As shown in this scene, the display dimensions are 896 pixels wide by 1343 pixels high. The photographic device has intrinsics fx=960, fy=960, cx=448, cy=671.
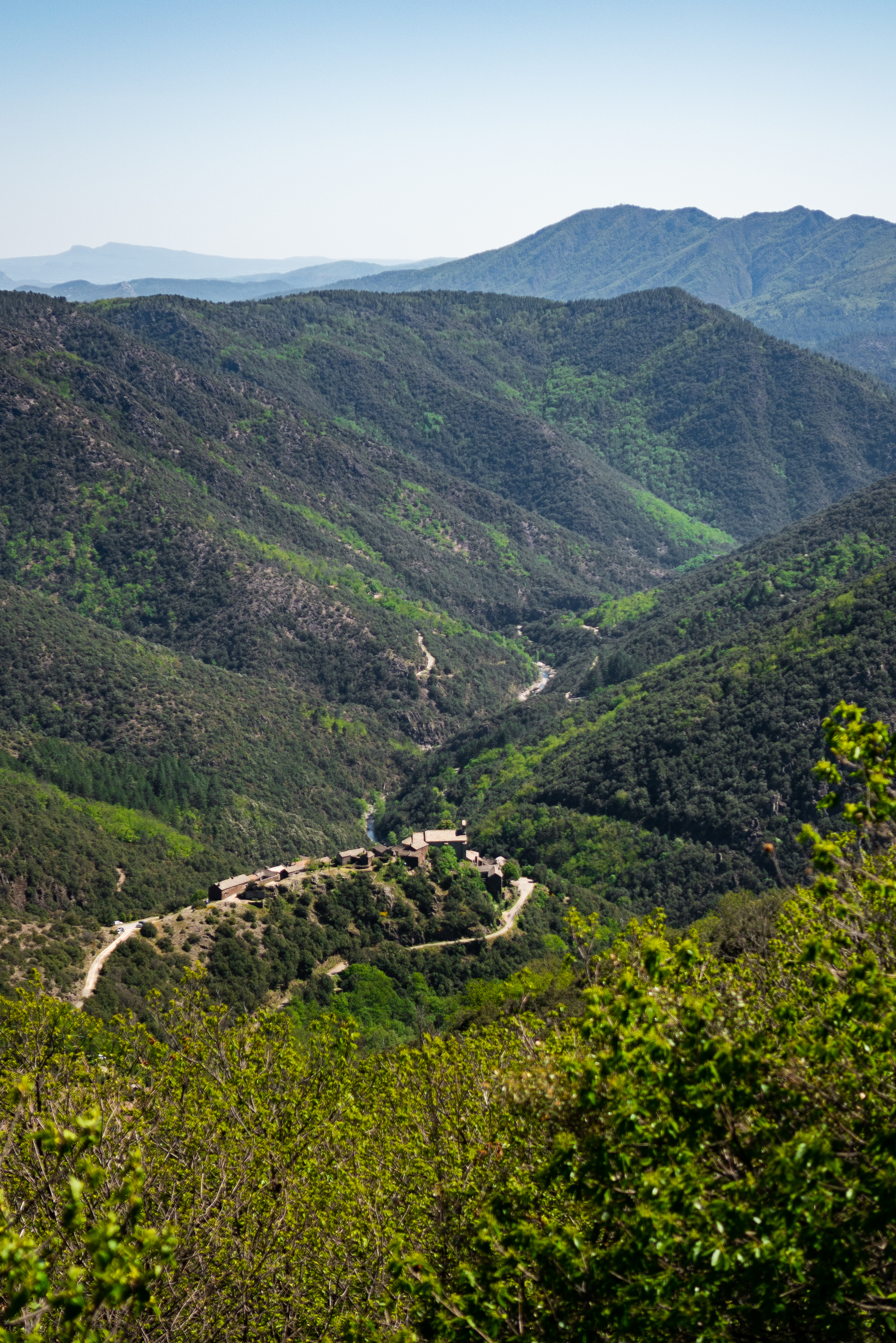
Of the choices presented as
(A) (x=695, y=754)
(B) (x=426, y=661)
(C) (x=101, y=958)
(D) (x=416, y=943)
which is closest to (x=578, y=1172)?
(C) (x=101, y=958)

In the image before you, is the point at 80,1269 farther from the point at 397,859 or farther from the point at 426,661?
the point at 426,661

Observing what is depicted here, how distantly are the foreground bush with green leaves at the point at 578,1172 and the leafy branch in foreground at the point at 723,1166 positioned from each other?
45 millimetres

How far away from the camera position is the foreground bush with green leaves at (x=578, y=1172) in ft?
34.7

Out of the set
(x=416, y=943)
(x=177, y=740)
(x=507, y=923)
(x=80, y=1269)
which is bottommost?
(x=507, y=923)

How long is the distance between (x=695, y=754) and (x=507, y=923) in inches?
1518

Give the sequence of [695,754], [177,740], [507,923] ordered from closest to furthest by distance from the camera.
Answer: [507,923], [695,754], [177,740]

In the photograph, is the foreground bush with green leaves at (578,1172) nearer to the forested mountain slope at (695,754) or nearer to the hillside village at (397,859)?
the hillside village at (397,859)

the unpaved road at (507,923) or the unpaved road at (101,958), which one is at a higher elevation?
the unpaved road at (101,958)

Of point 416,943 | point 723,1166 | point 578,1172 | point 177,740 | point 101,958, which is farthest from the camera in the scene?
point 177,740

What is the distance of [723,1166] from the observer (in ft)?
38.9

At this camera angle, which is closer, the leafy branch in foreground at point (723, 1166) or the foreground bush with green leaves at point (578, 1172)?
the leafy branch in foreground at point (723, 1166)

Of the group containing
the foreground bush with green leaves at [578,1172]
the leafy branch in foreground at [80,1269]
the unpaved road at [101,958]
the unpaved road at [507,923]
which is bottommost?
the unpaved road at [507,923]

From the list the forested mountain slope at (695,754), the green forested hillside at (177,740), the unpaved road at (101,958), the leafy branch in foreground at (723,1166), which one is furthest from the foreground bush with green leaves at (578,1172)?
the green forested hillside at (177,740)

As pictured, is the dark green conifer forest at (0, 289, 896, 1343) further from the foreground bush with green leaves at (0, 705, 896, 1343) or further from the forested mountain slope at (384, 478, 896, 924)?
the forested mountain slope at (384, 478, 896, 924)
